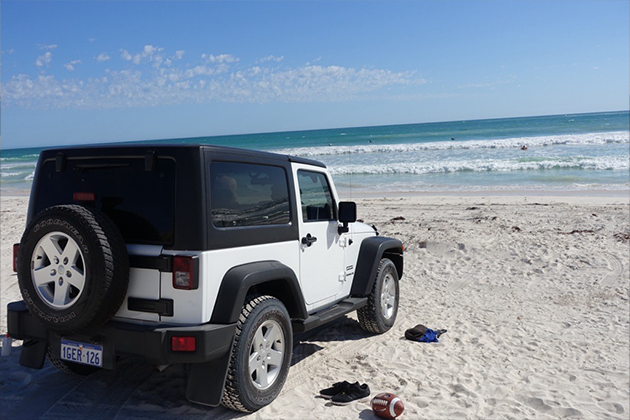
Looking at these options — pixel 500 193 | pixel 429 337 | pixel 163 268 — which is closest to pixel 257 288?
pixel 163 268

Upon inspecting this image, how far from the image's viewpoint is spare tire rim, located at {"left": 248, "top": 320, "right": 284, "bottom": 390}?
12.9ft

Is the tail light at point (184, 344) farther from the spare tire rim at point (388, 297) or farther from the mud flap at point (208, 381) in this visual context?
the spare tire rim at point (388, 297)

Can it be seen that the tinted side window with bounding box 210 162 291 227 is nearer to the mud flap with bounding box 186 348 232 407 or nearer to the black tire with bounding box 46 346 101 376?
the mud flap with bounding box 186 348 232 407

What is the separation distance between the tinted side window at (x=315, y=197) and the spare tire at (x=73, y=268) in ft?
5.96

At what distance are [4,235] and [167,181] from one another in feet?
36.9

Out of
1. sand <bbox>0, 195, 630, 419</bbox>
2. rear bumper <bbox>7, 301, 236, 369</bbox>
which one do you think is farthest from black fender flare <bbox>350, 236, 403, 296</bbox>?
rear bumper <bbox>7, 301, 236, 369</bbox>

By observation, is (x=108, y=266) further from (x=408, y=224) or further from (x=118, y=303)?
(x=408, y=224)

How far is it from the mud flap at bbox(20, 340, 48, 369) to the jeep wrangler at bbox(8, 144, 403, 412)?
14 millimetres

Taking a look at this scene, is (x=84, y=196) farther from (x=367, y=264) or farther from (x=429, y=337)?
(x=429, y=337)

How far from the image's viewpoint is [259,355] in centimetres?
399

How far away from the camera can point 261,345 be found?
4.00m

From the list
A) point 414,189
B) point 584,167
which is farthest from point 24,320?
point 584,167

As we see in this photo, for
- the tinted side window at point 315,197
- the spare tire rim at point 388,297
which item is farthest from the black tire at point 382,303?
the tinted side window at point 315,197

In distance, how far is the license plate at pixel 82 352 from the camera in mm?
3611
